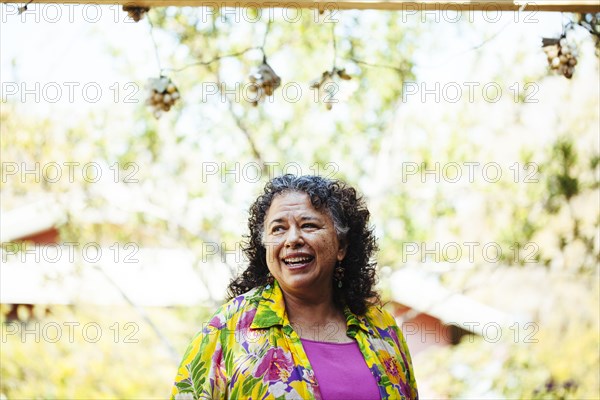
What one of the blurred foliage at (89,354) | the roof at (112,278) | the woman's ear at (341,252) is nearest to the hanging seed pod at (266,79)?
the woman's ear at (341,252)

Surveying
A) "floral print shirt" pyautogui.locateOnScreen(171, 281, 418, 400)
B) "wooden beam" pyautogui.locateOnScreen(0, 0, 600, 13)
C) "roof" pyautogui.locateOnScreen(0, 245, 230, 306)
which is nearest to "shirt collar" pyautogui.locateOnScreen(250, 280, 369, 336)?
"floral print shirt" pyautogui.locateOnScreen(171, 281, 418, 400)

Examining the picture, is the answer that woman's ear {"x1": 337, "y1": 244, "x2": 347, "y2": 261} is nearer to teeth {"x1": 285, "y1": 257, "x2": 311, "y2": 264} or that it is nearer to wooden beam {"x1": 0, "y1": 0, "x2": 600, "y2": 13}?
teeth {"x1": 285, "y1": 257, "x2": 311, "y2": 264}

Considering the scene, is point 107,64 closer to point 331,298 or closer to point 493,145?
point 493,145

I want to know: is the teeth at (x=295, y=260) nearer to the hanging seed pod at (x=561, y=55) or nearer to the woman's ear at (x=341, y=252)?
the woman's ear at (x=341, y=252)

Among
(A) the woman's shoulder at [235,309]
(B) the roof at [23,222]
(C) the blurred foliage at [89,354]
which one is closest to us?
(A) the woman's shoulder at [235,309]

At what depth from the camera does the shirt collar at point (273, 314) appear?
233 centimetres

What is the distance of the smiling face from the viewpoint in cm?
241

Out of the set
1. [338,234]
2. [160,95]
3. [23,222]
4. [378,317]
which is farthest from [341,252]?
[23,222]

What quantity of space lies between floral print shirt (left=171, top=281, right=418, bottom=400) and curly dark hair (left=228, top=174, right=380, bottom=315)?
0.45ft

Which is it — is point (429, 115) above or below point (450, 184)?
above

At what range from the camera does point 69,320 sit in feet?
18.8

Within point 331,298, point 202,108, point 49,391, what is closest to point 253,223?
point 331,298

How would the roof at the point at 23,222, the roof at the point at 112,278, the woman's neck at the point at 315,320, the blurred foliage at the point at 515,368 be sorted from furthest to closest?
1. the roof at the point at 23,222
2. the blurred foliage at the point at 515,368
3. the roof at the point at 112,278
4. the woman's neck at the point at 315,320

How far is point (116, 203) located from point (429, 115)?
2.17m
